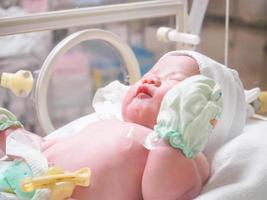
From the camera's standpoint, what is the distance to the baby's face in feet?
3.43

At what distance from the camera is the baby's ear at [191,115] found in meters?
0.86

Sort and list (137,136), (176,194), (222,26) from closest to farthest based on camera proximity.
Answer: (176,194), (137,136), (222,26)

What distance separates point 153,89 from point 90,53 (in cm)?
78

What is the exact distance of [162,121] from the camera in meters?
0.90

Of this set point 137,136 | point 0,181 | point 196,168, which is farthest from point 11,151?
point 196,168

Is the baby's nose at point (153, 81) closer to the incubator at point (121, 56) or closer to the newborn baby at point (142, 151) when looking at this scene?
the newborn baby at point (142, 151)

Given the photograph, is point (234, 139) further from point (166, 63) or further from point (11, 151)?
point (11, 151)

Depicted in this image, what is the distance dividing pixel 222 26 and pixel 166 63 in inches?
40.3

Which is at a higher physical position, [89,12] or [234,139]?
[89,12]

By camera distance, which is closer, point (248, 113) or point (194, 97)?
point (194, 97)

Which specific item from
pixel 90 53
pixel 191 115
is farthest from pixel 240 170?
pixel 90 53

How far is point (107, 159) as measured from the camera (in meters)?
0.94

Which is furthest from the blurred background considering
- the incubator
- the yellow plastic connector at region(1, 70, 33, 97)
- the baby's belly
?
the baby's belly

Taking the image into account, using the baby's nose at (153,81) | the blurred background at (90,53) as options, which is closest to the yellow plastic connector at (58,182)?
the baby's nose at (153,81)
